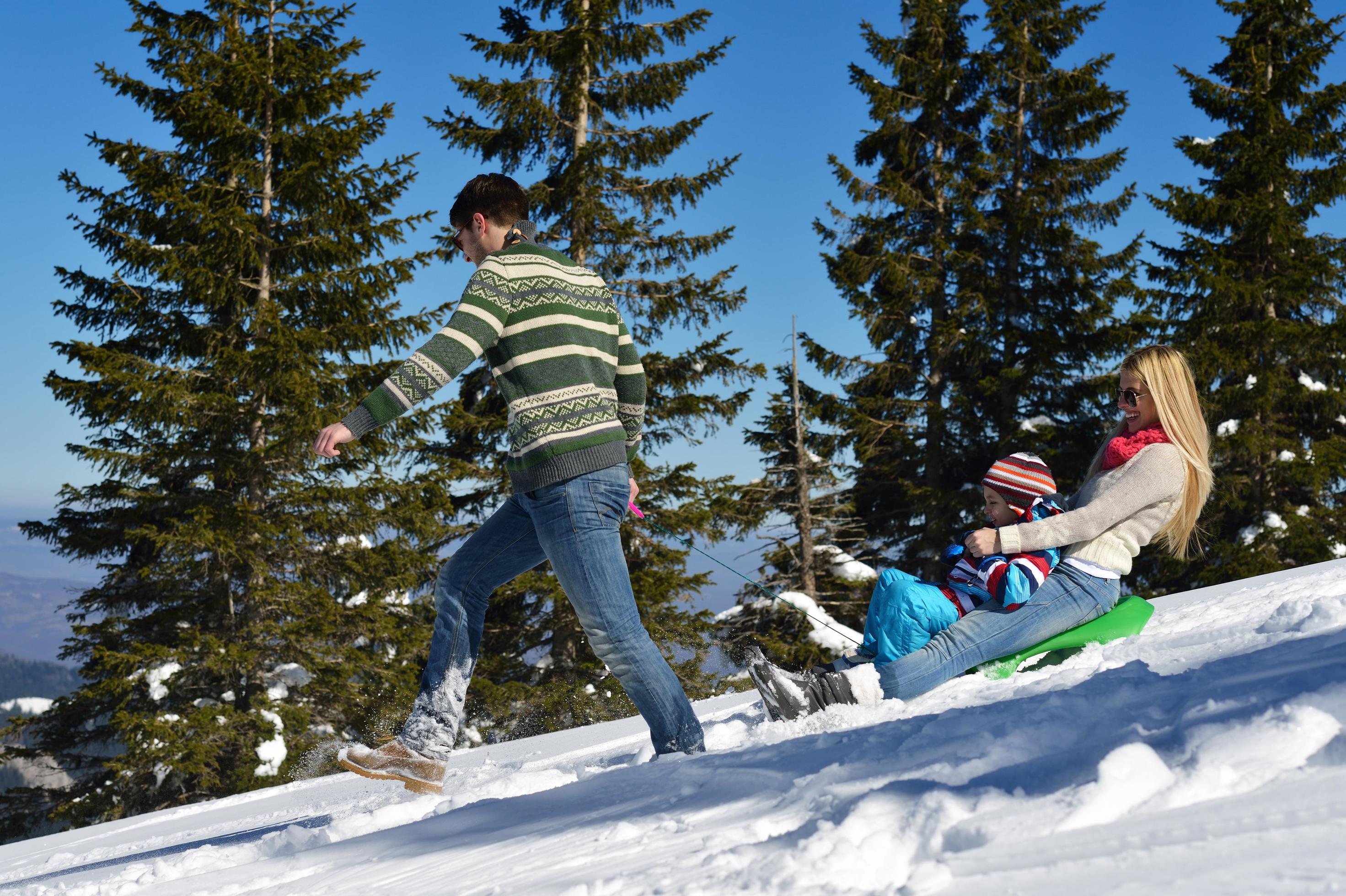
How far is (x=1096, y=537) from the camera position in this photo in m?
3.59

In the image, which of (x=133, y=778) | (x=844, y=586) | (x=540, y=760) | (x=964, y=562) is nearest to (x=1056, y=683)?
(x=964, y=562)

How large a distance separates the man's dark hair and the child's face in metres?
2.09

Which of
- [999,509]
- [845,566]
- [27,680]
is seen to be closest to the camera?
[999,509]

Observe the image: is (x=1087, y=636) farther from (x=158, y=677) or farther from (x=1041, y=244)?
(x=1041, y=244)

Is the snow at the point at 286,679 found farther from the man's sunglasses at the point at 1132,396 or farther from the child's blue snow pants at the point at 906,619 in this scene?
the man's sunglasses at the point at 1132,396

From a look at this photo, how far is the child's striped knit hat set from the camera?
12.4 ft

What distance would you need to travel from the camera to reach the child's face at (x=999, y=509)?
12.5ft

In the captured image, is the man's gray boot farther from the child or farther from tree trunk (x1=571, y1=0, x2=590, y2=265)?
tree trunk (x1=571, y1=0, x2=590, y2=265)

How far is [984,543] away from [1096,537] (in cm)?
47

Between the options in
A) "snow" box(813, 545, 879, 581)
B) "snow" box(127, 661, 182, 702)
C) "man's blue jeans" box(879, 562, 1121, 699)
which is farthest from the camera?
"snow" box(813, 545, 879, 581)

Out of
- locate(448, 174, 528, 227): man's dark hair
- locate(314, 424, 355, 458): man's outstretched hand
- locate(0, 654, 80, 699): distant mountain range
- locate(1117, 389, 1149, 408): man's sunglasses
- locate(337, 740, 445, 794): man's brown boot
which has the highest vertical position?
locate(0, 654, 80, 699): distant mountain range

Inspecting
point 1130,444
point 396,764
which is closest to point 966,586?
point 1130,444

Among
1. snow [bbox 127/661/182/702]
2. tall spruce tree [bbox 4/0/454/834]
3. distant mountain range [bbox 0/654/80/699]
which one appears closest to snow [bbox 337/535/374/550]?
tall spruce tree [bbox 4/0/454/834]

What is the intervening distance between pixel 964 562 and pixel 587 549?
1.75 meters
